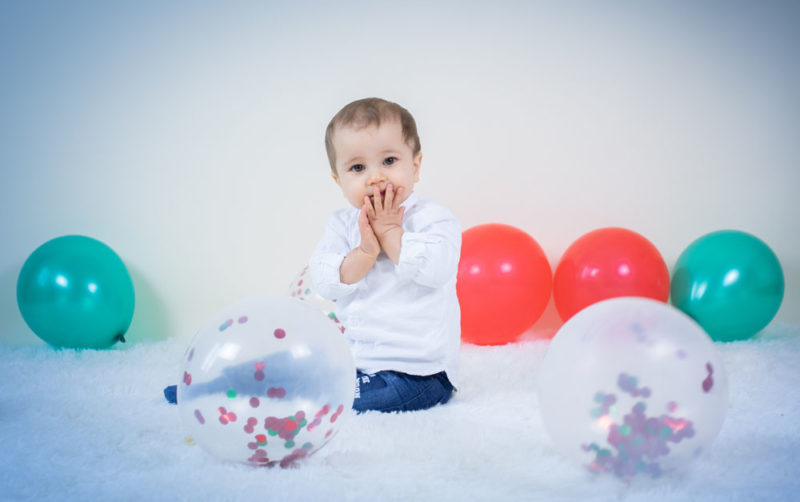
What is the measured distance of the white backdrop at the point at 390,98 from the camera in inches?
112

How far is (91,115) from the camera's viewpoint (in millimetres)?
2928

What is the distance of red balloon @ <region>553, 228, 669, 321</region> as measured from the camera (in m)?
2.45

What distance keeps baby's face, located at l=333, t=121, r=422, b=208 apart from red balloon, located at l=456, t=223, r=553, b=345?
79cm

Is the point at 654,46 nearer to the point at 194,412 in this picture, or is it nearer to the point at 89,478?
the point at 194,412

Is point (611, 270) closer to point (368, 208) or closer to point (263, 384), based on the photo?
point (368, 208)

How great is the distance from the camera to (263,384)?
1218mm

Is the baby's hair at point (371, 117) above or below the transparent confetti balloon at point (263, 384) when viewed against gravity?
above

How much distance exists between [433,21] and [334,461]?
208 centimetres

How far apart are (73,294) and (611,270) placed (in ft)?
6.52

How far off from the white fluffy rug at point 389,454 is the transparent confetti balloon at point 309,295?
19.2 inches

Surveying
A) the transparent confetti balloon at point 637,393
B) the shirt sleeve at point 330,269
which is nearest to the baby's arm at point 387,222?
the shirt sleeve at point 330,269

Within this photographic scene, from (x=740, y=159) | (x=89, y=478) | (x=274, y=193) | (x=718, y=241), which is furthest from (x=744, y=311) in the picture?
(x=89, y=478)

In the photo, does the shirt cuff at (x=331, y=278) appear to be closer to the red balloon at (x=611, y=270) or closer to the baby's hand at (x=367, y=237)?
the baby's hand at (x=367, y=237)

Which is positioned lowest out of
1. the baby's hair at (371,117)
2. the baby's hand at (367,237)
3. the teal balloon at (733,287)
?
the teal balloon at (733,287)
